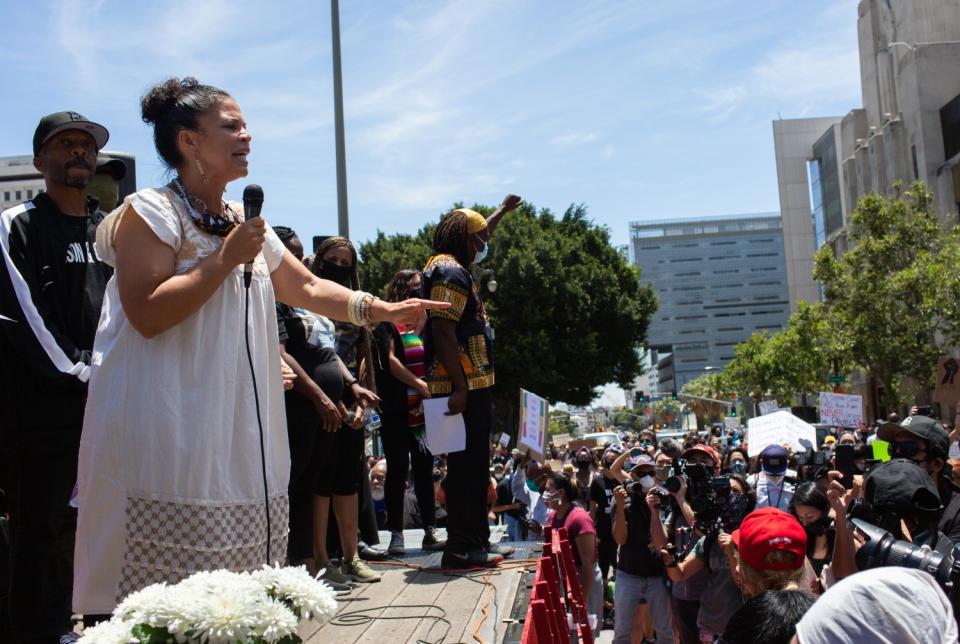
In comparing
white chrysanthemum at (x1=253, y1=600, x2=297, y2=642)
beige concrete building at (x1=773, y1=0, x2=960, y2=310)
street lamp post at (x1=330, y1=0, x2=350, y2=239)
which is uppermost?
beige concrete building at (x1=773, y1=0, x2=960, y2=310)

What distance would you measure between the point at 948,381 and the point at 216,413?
1663cm

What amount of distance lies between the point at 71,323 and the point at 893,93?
2143 inches

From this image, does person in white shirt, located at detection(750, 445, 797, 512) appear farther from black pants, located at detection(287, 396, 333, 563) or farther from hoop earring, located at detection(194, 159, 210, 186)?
hoop earring, located at detection(194, 159, 210, 186)

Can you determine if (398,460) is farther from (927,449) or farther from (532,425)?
(532,425)

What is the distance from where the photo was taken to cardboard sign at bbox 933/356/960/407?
661 inches

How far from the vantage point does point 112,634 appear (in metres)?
1.97

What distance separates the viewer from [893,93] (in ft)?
170

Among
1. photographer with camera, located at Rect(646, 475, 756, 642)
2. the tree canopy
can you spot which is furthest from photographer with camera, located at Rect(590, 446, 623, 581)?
the tree canopy

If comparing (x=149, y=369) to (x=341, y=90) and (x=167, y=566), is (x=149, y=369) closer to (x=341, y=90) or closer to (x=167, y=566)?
(x=167, y=566)

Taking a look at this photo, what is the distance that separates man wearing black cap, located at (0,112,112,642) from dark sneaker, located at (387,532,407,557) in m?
2.80

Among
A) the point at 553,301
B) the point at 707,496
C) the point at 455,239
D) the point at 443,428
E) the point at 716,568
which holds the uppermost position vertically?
the point at 553,301

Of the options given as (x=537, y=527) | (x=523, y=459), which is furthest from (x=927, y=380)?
(x=537, y=527)

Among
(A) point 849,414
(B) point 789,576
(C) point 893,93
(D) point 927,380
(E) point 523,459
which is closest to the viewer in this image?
(B) point 789,576

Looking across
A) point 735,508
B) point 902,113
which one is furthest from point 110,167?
point 902,113
